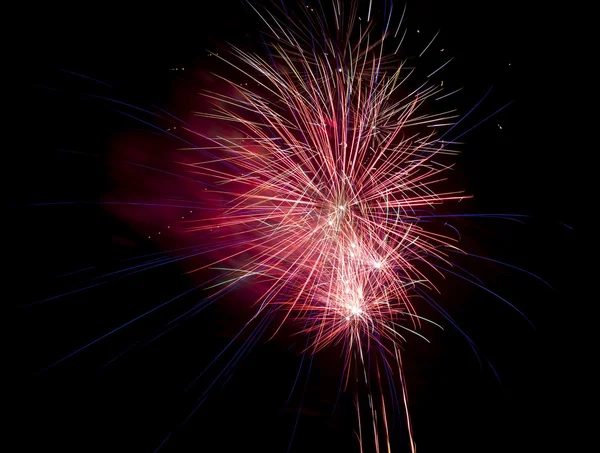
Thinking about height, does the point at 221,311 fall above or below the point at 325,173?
below

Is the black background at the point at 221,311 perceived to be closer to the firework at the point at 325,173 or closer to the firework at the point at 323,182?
the firework at the point at 323,182

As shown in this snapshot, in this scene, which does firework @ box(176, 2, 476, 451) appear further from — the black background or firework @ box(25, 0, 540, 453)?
the black background

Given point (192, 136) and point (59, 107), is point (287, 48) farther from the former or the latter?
point (59, 107)

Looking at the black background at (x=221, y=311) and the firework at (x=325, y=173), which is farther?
the firework at (x=325, y=173)

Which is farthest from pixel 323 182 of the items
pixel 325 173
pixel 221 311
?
pixel 221 311

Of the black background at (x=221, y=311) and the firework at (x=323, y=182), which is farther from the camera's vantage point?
the firework at (x=323, y=182)

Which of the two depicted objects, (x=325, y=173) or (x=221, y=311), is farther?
(x=221, y=311)

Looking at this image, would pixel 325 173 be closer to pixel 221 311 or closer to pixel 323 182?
pixel 323 182

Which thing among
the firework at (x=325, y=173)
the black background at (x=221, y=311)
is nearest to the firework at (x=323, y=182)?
the firework at (x=325, y=173)
